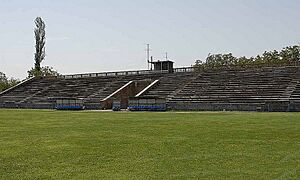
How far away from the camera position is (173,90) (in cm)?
6297

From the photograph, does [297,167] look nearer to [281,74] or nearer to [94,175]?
[94,175]

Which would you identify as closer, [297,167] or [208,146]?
[297,167]

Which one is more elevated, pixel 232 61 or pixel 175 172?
pixel 232 61

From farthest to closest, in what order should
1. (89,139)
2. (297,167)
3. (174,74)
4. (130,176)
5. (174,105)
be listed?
(174,74)
(174,105)
(89,139)
(297,167)
(130,176)

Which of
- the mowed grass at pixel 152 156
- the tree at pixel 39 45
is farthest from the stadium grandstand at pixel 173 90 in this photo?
the mowed grass at pixel 152 156

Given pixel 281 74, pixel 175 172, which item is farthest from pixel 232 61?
pixel 175 172

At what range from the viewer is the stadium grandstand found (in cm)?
5188

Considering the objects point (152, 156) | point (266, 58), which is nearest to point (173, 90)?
point (266, 58)

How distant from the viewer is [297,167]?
11.3m

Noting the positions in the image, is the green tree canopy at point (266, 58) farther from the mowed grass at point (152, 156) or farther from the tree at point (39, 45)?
the mowed grass at point (152, 156)

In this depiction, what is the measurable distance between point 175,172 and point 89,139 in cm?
807

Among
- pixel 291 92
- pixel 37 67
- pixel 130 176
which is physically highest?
pixel 37 67

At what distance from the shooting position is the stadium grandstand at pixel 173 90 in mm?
51875

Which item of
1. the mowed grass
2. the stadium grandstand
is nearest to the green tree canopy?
the stadium grandstand
